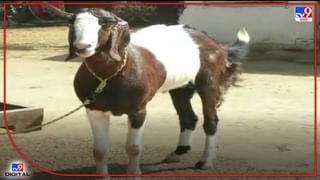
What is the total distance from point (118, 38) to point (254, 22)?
49.6 feet

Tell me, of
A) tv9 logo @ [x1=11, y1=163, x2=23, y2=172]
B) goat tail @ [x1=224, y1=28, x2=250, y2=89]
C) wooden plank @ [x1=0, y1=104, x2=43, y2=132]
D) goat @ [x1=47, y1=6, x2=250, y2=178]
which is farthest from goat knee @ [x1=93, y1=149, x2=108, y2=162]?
wooden plank @ [x1=0, y1=104, x2=43, y2=132]

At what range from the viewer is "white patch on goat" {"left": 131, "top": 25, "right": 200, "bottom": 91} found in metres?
5.73

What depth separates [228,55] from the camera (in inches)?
267

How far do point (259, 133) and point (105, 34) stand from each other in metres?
4.01

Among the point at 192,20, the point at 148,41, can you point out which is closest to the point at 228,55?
the point at 148,41

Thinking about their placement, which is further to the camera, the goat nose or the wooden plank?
the wooden plank

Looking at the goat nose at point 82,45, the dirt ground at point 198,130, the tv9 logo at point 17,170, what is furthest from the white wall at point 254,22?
the goat nose at point 82,45

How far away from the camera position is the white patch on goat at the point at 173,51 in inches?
226

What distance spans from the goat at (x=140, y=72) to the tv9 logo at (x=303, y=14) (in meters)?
12.4

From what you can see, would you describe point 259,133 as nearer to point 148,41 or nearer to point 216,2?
point 148,41

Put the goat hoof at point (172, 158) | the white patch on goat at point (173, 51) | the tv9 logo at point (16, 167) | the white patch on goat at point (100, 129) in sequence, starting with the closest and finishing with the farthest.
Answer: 1. the white patch on goat at point (100, 129)
2. the white patch on goat at point (173, 51)
3. the tv9 logo at point (16, 167)
4. the goat hoof at point (172, 158)

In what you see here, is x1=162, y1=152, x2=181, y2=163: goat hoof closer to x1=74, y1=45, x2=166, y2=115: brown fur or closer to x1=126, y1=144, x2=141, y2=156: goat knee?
x1=126, y1=144, x2=141, y2=156: goat knee

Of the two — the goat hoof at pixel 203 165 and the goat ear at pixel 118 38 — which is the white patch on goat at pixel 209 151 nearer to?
the goat hoof at pixel 203 165

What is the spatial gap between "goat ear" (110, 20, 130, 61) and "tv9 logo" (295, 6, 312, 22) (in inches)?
564
